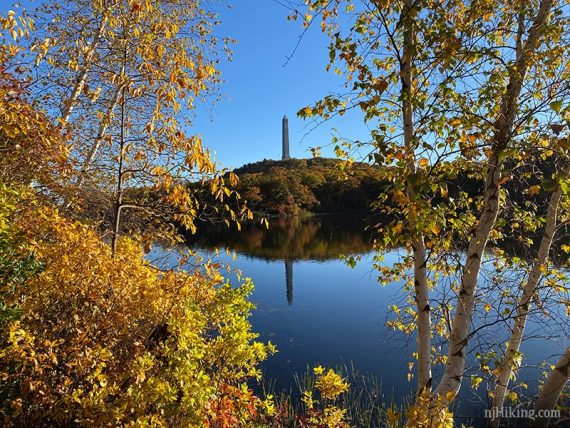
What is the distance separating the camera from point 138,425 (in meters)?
2.64

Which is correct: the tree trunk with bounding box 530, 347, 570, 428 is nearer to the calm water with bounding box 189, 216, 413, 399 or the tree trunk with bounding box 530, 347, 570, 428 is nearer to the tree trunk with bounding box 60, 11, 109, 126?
the calm water with bounding box 189, 216, 413, 399

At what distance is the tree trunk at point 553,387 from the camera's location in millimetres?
5375

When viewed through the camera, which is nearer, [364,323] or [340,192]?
[364,323]

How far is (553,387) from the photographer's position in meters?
5.54

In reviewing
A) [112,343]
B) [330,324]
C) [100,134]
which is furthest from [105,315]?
[330,324]

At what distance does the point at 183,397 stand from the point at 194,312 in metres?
0.72

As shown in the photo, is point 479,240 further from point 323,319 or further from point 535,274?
point 323,319

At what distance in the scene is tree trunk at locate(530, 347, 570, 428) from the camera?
5375 mm

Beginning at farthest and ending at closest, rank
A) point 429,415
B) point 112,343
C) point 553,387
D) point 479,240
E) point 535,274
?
point 553,387
point 535,274
point 479,240
point 112,343
point 429,415

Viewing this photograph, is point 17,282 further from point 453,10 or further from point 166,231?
point 453,10

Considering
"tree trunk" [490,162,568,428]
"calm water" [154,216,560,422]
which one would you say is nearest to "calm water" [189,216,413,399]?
"calm water" [154,216,560,422]

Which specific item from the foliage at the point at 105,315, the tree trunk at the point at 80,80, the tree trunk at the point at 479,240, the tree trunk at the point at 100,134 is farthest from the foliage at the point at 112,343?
the tree trunk at the point at 80,80

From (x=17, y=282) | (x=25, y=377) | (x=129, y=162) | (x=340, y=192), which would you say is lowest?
(x=25, y=377)

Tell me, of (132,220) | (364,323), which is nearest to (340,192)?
(364,323)
